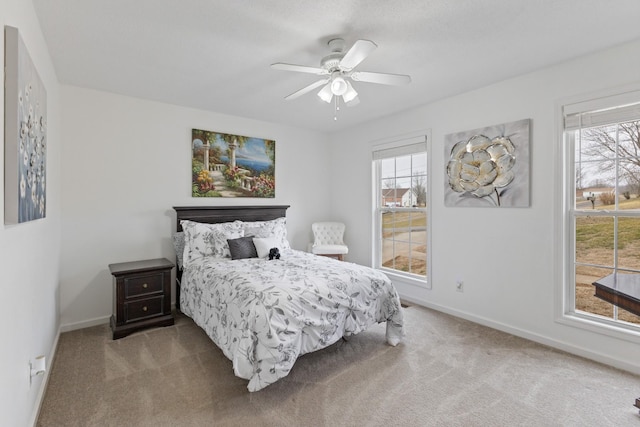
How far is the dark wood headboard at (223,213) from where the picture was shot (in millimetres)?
3725

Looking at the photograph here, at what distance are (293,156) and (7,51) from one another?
365cm

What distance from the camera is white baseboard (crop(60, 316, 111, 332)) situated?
3127 mm

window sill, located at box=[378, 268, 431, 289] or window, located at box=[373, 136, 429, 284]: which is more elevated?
window, located at box=[373, 136, 429, 284]

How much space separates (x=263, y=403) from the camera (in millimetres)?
2004

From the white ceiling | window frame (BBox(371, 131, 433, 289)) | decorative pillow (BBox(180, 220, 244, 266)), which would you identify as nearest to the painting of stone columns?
the white ceiling

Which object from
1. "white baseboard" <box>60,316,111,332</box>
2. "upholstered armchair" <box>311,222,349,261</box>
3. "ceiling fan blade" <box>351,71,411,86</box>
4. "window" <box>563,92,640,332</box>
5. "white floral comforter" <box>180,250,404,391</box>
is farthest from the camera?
"upholstered armchair" <box>311,222,349,261</box>

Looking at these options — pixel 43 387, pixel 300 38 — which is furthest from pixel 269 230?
pixel 43 387

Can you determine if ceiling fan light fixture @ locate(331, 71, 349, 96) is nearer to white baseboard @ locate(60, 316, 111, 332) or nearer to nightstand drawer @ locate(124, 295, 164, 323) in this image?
nightstand drawer @ locate(124, 295, 164, 323)

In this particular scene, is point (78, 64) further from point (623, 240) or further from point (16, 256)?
point (623, 240)

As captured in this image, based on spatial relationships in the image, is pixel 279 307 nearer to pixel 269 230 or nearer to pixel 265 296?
pixel 265 296

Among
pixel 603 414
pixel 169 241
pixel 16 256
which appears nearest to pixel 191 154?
pixel 169 241

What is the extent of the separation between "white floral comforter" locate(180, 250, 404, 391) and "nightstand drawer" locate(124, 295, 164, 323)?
0.90 feet

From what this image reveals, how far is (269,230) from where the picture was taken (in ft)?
12.9

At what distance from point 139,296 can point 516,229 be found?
380cm
